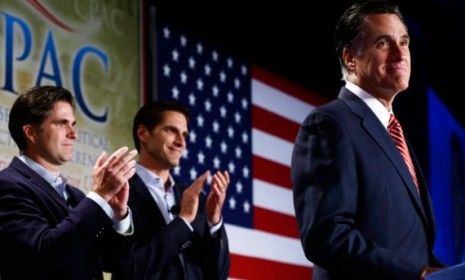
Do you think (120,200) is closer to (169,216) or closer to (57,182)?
(57,182)

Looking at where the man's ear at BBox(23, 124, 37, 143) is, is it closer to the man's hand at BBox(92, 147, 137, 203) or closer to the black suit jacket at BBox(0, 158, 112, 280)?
the black suit jacket at BBox(0, 158, 112, 280)

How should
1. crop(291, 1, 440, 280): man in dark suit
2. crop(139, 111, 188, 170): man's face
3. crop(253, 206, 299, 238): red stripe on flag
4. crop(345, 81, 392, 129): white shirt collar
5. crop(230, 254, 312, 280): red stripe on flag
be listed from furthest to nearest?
crop(253, 206, 299, 238): red stripe on flag < crop(230, 254, 312, 280): red stripe on flag < crop(139, 111, 188, 170): man's face < crop(345, 81, 392, 129): white shirt collar < crop(291, 1, 440, 280): man in dark suit

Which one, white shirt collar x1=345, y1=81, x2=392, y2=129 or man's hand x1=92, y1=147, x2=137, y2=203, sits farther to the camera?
man's hand x1=92, y1=147, x2=137, y2=203

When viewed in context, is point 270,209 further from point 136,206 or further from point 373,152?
point 373,152

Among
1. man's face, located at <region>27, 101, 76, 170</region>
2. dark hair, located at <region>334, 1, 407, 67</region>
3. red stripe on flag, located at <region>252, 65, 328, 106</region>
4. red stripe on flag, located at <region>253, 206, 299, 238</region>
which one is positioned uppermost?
red stripe on flag, located at <region>252, 65, 328, 106</region>

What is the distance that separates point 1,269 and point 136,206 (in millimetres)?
591

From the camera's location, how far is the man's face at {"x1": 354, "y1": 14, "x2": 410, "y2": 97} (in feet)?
5.35

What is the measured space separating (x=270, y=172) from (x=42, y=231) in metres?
2.93

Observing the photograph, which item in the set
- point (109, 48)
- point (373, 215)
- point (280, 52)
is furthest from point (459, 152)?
point (373, 215)

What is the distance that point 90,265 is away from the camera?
6.95 ft

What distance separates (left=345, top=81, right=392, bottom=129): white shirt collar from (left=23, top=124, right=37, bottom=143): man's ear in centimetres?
94

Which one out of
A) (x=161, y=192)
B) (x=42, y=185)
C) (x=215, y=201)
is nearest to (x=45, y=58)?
(x=161, y=192)

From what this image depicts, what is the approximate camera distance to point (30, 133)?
2246 mm

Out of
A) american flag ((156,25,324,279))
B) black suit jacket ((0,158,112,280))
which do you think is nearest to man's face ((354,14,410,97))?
black suit jacket ((0,158,112,280))
